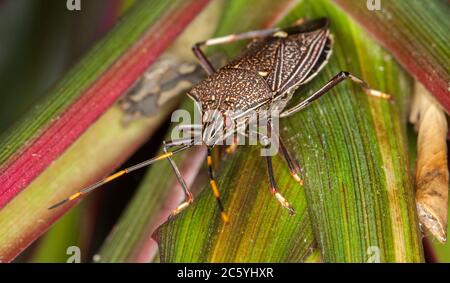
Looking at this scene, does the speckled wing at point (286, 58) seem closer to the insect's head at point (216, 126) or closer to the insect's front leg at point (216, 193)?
the insect's head at point (216, 126)

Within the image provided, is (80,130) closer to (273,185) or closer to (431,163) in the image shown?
(273,185)

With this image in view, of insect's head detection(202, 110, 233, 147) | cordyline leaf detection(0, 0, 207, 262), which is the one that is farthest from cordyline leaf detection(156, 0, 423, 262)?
cordyline leaf detection(0, 0, 207, 262)

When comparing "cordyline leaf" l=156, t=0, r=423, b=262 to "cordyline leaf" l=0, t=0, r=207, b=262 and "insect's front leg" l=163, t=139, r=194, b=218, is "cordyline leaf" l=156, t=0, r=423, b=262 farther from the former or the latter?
"cordyline leaf" l=0, t=0, r=207, b=262

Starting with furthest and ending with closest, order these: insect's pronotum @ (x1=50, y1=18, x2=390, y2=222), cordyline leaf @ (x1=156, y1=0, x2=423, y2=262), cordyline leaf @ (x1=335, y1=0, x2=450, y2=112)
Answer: insect's pronotum @ (x1=50, y1=18, x2=390, y2=222) → cordyline leaf @ (x1=335, y1=0, x2=450, y2=112) → cordyline leaf @ (x1=156, y1=0, x2=423, y2=262)

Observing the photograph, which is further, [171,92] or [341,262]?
[171,92]

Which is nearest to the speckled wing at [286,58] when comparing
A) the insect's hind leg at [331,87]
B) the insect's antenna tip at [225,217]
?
the insect's hind leg at [331,87]

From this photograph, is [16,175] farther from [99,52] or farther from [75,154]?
[99,52]
